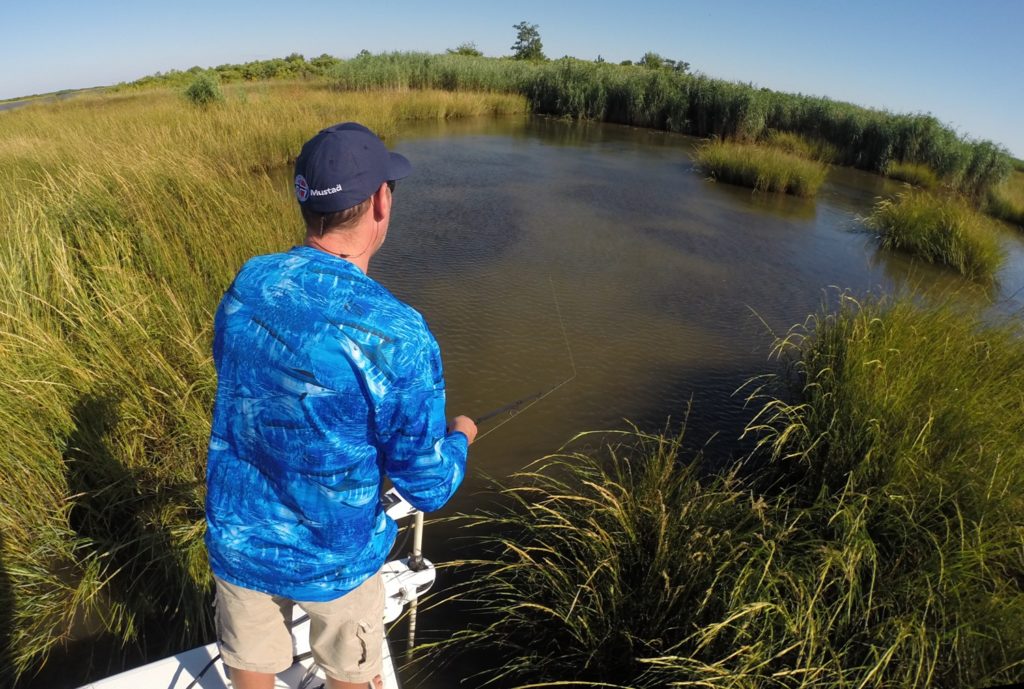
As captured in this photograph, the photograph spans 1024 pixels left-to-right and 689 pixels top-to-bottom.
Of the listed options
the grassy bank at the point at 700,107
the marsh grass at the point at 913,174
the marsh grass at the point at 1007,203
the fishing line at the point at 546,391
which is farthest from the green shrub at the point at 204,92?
the marsh grass at the point at 1007,203

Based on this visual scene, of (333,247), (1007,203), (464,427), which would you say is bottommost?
(1007,203)

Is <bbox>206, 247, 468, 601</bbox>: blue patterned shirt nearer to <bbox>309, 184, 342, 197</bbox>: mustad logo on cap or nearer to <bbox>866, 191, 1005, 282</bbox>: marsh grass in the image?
<bbox>309, 184, 342, 197</bbox>: mustad logo on cap

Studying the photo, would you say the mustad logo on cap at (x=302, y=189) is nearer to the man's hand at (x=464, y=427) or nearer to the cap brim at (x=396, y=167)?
the cap brim at (x=396, y=167)

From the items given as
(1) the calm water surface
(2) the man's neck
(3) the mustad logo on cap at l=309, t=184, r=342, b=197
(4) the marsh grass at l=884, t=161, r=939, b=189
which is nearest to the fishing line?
(1) the calm water surface

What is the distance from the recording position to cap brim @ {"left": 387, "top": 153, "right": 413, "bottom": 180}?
127 cm

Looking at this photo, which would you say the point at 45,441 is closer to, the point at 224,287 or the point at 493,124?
the point at 224,287

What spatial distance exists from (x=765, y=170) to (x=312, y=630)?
13.1m

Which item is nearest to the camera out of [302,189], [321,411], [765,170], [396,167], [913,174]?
[321,411]

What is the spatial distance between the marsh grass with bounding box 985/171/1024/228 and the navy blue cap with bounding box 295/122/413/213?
15.7m

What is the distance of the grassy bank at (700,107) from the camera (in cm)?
1492

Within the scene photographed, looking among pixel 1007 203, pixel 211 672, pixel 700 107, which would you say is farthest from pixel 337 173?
pixel 700 107

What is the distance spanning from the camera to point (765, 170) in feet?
39.5

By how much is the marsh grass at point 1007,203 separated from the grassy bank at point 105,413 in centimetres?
1535

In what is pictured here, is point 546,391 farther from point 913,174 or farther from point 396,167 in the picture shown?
point 913,174
